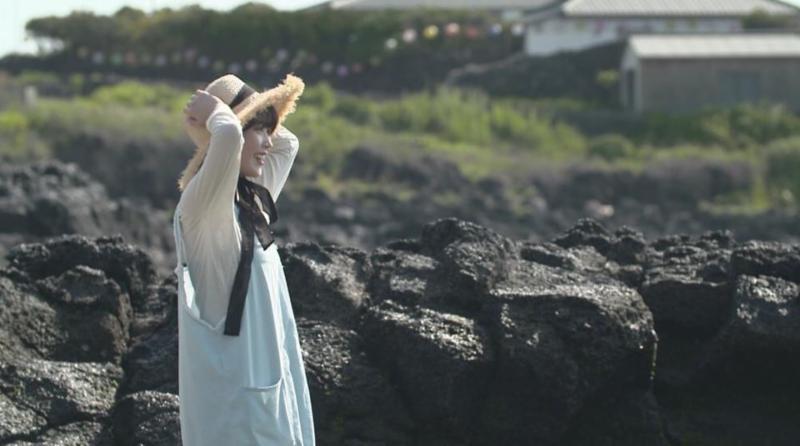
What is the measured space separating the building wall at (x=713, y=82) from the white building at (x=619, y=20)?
3363 mm

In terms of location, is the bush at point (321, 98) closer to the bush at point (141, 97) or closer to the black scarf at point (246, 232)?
A: the bush at point (141, 97)

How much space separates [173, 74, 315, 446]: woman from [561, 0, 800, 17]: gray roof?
134 feet

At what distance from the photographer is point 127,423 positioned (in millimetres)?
6645

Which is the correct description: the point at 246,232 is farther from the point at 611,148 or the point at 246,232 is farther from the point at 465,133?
the point at 465,133

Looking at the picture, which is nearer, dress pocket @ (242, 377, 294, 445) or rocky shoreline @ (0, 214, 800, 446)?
dress pocket @ (242, 377, 294, 445)

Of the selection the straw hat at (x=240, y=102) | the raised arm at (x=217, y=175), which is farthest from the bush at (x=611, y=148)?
the raised arm at (x=217, y=175)

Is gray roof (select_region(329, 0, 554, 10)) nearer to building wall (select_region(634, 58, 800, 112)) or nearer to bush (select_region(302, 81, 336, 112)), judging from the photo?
bush (select_region(302, 81, 336, 112))

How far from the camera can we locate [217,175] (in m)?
5.48

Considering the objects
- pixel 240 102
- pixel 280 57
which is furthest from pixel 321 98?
pixel 240 102

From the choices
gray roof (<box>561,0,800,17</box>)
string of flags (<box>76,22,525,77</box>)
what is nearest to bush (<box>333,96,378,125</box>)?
string of flags (<box>76,22,525,77</box>)

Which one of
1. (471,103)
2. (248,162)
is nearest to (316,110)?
(471,103)

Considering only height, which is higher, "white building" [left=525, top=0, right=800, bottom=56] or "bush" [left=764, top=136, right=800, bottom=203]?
"white building" [left=525, top=0, right=800, bottom=56]

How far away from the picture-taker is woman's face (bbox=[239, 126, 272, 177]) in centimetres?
573

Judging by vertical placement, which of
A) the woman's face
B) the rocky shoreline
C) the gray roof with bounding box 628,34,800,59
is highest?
the woman's face
